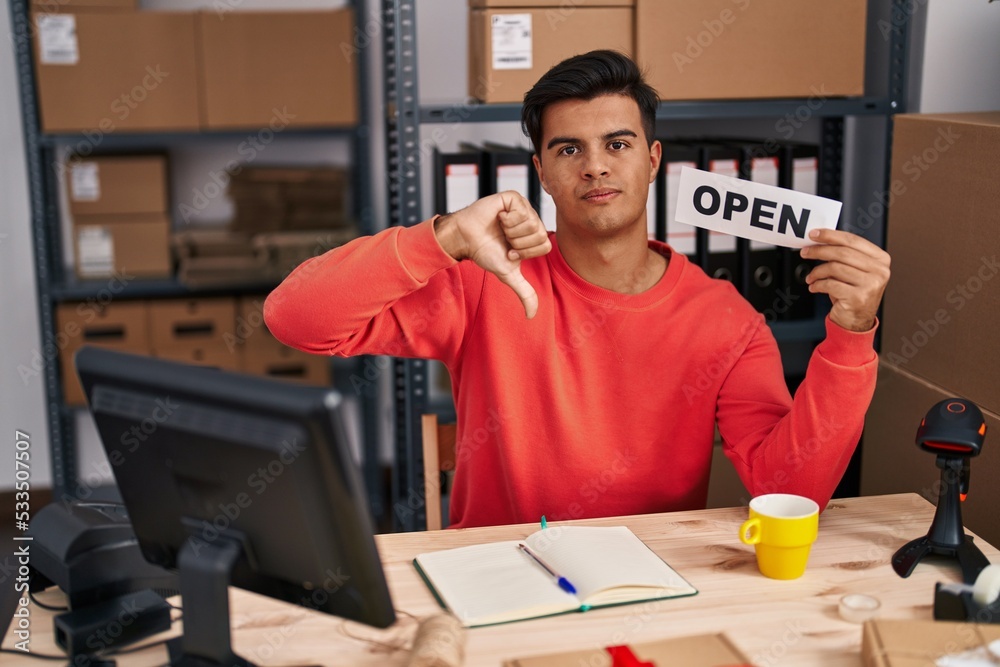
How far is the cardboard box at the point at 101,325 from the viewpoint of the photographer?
118 inches

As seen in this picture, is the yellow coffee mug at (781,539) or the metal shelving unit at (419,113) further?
the metal shelving unit at (419,113)

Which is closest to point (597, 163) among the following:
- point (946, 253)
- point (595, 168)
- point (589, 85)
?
point (595, 168)

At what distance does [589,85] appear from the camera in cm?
166

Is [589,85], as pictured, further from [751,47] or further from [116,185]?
[116,185]

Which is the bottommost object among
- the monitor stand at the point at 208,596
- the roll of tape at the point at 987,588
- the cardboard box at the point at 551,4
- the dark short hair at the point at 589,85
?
the roll of tape at the point at 987,588

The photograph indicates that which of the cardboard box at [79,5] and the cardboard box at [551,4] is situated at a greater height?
the cardboard box at [79,5]

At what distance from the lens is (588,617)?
1.11 meters

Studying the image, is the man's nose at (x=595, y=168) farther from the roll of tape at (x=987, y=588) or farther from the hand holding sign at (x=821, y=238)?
the roll of tape at (x=987, y=588)

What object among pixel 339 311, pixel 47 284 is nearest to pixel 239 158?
pixel 47 284

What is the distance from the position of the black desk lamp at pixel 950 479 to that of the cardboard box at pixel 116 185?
2394 millimetres

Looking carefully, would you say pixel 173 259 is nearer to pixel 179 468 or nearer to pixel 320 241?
pixel 320 241

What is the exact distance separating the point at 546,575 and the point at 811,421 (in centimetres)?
47

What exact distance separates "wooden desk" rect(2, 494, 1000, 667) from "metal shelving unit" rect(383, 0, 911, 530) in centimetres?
92

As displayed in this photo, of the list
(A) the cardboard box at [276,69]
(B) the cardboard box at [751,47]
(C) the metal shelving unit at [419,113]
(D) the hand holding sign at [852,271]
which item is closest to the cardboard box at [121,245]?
(A) the cardboard box at [276,69]
